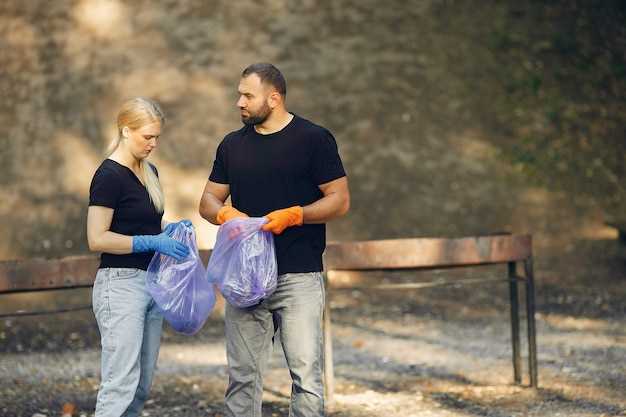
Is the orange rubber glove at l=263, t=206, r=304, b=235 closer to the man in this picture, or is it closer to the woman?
the man

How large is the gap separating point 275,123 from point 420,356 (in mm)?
3954

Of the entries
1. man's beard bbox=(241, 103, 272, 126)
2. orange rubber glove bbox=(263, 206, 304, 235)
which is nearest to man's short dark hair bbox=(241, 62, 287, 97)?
man's beard bbox=(241, 103, 272, 126)

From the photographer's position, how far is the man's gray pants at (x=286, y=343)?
459 centimetres

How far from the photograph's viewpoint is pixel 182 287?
4598 millimetres

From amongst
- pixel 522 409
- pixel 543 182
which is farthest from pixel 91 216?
pixel 543 182

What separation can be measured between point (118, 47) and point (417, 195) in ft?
A: 15.6


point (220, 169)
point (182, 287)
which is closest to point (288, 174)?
point (220, 169)

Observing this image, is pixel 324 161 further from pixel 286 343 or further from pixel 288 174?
pixel 286 343

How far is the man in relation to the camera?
15.1 feet

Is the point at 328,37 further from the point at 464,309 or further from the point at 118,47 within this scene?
the point at 464,309

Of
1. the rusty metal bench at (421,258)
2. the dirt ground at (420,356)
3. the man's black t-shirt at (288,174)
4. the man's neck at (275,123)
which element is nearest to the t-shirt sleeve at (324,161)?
the man's black t-shirt at (288,174)

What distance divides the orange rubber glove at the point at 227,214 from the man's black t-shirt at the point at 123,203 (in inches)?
11.8

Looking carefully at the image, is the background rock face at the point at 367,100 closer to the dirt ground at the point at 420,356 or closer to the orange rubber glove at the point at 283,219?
the dirt ground at the point at 420,356

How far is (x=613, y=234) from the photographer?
12.6 metres
